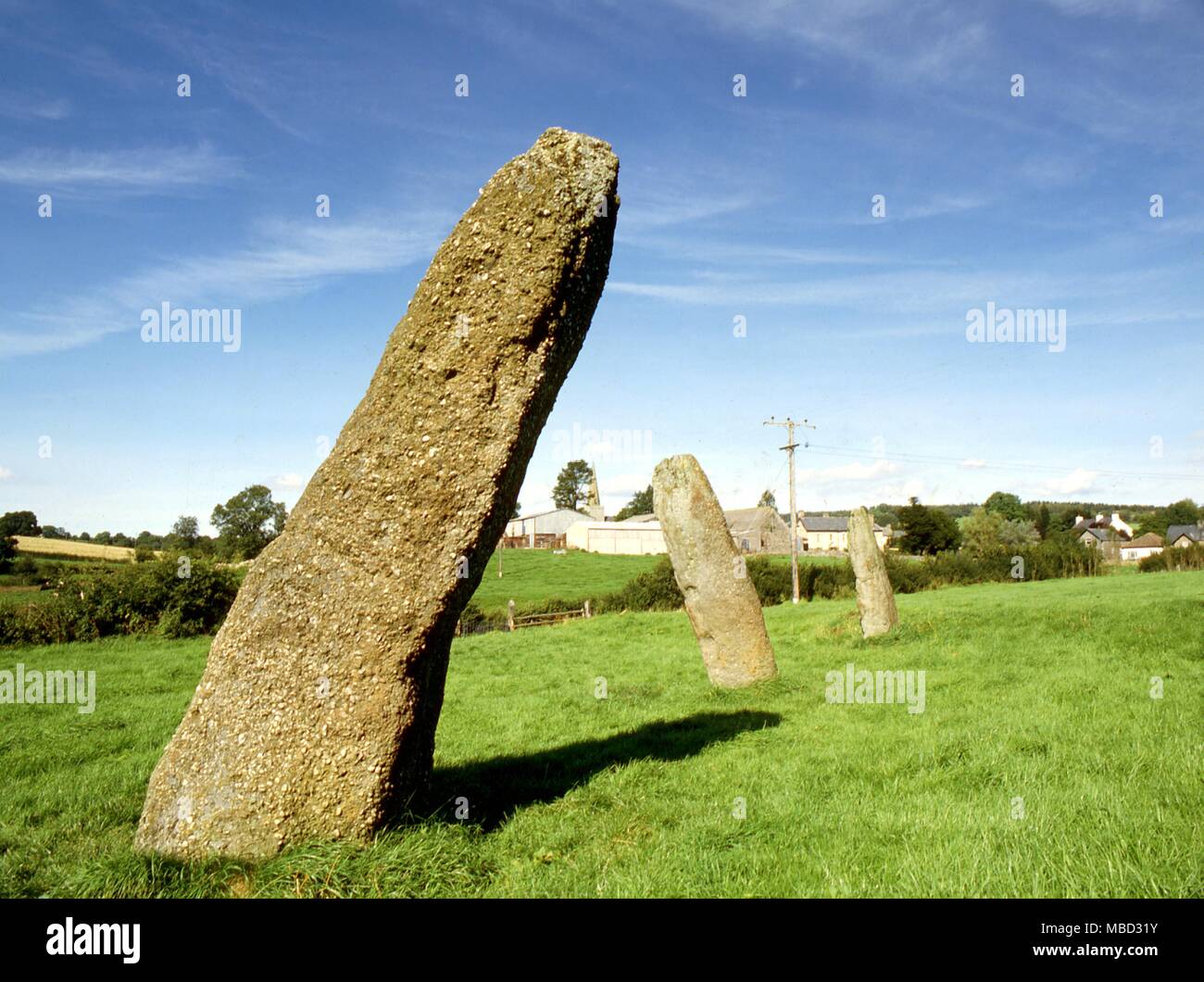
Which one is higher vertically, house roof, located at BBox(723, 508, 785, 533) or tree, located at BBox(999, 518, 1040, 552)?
house roof, located at BBox(723, 508, 785, 533)

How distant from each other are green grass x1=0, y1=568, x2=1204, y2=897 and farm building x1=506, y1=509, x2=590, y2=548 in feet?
254

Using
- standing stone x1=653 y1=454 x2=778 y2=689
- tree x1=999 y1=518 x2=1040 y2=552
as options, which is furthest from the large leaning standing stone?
tree x1=999 y1=518 x2=1040 y2=552

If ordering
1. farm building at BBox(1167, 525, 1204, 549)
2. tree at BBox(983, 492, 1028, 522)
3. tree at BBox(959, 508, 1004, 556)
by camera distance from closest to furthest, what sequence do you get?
tree at BBox(959, 508, 1004, 556) < farm building at BBox(1167, 525, 1204, 549) < tree at BBox(983, 492, 1028, 522)

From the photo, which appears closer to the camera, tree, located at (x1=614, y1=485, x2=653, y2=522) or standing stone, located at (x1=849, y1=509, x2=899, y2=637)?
standing stone, located at (x1=849, y1=509, x2=899, y2=637)

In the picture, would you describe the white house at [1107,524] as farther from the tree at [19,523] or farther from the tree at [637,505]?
the tree at [19,523]

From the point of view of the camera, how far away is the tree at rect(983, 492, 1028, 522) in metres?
120

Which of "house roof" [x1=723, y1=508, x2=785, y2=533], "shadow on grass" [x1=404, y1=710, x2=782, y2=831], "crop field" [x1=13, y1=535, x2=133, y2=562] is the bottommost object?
"shadow on grass" [x1=404, y1=710, x2=782, y2=831]

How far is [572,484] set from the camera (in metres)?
120

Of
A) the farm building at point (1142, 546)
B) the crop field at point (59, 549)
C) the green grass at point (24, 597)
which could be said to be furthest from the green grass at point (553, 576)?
the farm building at point (1142, 546)

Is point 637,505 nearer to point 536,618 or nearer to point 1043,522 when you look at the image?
point 1043,522

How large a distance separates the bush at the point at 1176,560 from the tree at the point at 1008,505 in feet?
229

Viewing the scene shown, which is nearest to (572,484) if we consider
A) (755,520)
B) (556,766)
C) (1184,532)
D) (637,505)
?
(637,505)

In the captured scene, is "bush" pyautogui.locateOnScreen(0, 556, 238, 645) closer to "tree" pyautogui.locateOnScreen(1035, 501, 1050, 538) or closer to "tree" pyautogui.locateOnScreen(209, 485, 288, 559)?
"tree" pyautogui.locateOnScreen(209, 485, 288, 559)

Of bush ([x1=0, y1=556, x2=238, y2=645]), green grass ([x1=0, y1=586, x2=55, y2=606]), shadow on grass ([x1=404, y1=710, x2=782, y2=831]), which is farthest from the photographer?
green grass ([x1=0, y1=586, x2=55, y2=606])
